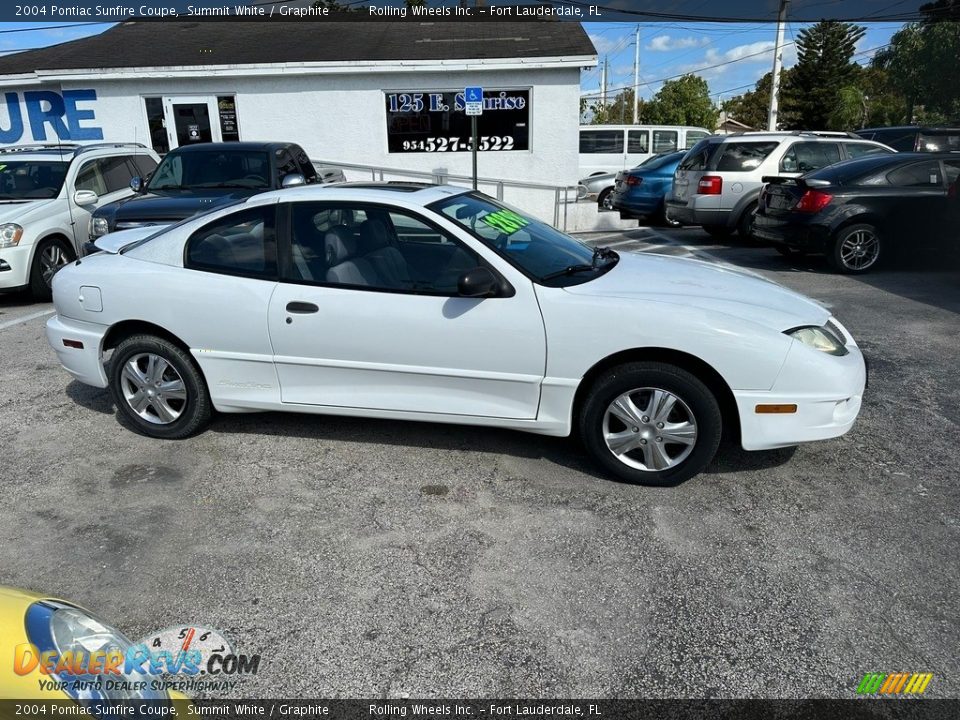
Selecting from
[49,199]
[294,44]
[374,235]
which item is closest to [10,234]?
[49,199]

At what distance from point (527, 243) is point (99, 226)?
6.18 m

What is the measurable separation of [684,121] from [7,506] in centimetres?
6446

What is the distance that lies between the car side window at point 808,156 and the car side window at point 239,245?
985cm

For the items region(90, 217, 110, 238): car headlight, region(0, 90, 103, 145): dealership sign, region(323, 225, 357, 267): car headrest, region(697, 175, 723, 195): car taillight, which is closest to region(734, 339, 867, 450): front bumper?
region(323, 225, 357, 267): car headrest

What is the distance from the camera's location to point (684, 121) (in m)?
61.6

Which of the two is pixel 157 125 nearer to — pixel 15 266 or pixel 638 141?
pixel 15 266

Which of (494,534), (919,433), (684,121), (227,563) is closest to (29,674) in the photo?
(227,563)

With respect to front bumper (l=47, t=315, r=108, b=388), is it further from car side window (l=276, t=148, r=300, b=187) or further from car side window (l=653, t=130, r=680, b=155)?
car side window (l=653, t=130, r=680, b=155)

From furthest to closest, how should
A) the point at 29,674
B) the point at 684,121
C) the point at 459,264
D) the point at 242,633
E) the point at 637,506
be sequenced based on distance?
the point at 684,121 < the point at 459,264 < the point at 637,506 < the point at 242,633 < the point at 29,674

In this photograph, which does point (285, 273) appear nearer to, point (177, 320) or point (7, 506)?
point (177, 320)

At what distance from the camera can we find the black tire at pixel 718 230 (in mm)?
12110

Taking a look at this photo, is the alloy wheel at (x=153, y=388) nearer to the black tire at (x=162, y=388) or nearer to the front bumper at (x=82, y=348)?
the black tire at (x=162, y=388)

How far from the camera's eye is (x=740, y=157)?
11609 mm

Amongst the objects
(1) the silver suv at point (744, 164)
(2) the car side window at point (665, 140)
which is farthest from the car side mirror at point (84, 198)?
(2) the car side window at point (665, 140)
